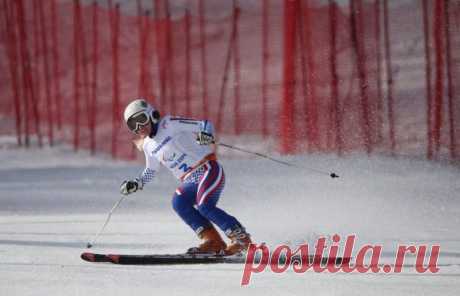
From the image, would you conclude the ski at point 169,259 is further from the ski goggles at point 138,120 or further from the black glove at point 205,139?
the ski goggles at point 138,120

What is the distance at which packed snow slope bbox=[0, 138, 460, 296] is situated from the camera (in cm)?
499

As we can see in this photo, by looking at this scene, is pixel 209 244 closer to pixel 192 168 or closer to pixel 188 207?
pixel 188 207

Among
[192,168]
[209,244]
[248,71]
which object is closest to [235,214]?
[209,244]

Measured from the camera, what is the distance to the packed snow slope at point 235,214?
4.99 meters

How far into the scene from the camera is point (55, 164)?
1247 cm

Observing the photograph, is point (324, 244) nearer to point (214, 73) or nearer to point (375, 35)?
point (375, 35)

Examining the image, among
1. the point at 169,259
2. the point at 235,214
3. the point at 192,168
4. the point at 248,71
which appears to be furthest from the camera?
the point at 248,71

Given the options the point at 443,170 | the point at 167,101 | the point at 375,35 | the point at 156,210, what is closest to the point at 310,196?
the point at 156,210

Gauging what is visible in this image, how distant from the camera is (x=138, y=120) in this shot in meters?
5.86

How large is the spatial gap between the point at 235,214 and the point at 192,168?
213 centimetres

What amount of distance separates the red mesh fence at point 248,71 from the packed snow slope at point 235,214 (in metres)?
0.62

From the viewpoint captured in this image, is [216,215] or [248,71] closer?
[216,215]

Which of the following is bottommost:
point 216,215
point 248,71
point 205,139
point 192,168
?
point 216,215

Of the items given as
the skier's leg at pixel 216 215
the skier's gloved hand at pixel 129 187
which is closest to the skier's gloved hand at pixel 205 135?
the skier's leg at pixel 216 215
